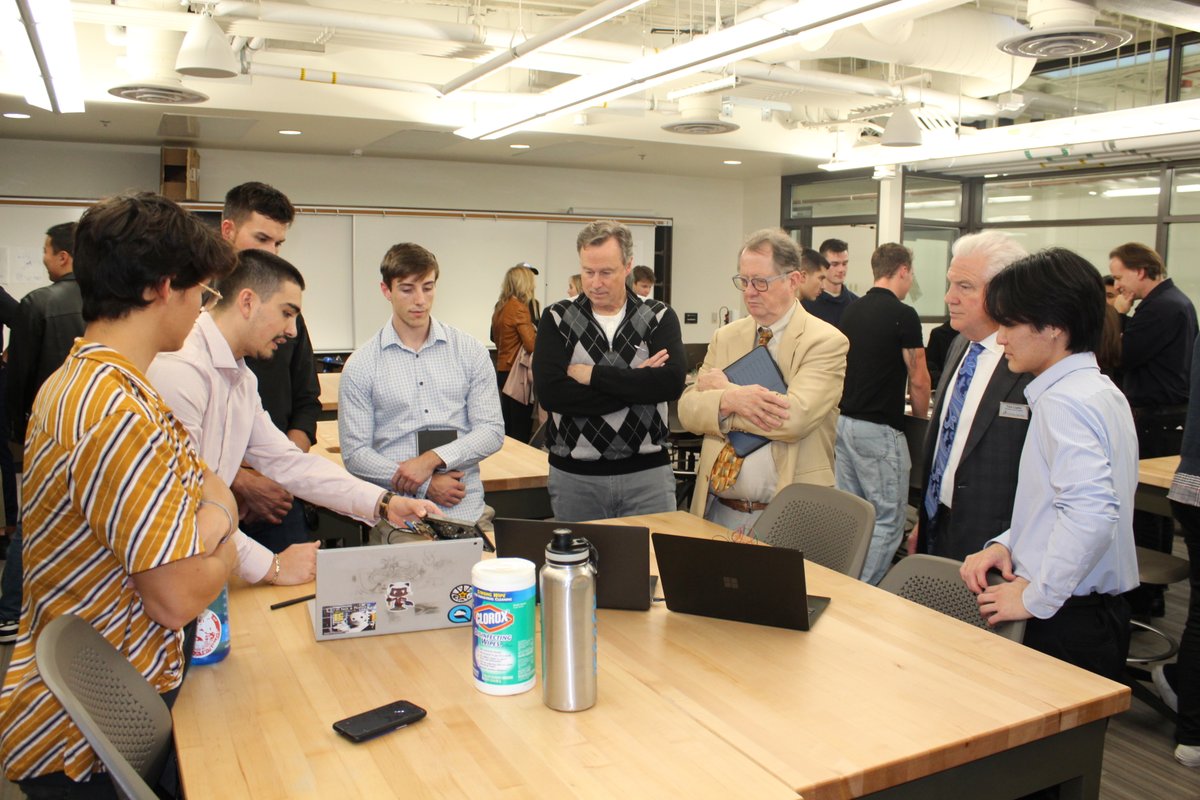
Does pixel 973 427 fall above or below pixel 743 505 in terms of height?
above

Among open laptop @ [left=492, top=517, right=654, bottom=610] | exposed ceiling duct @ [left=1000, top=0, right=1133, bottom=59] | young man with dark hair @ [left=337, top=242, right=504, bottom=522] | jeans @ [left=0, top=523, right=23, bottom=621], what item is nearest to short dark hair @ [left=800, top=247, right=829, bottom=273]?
exposed ceiling duct @ [left=1000, top=0, right=1133, bottom=59]

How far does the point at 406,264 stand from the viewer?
9.67 feet

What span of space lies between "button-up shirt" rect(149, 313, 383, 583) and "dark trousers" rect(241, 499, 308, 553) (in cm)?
48

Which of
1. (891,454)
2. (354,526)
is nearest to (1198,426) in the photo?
(891,454)

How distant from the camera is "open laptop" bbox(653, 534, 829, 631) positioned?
184 centimetres

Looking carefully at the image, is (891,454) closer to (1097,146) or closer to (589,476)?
(589,476)

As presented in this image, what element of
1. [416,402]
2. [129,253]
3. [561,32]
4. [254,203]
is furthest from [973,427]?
[561,32]

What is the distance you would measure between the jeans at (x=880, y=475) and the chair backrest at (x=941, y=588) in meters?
2.31

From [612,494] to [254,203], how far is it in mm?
1516

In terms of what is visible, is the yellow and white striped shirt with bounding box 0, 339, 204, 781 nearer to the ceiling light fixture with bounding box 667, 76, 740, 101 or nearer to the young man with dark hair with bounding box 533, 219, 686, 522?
the young man with dark hair with bounding box 533, 219, 686, 522

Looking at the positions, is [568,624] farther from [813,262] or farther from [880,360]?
[813,262]

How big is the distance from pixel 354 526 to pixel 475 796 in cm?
261

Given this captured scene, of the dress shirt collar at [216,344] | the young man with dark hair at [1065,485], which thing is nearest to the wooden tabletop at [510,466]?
the dress shirt collar at [216,344]

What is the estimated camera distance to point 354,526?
147 inches
